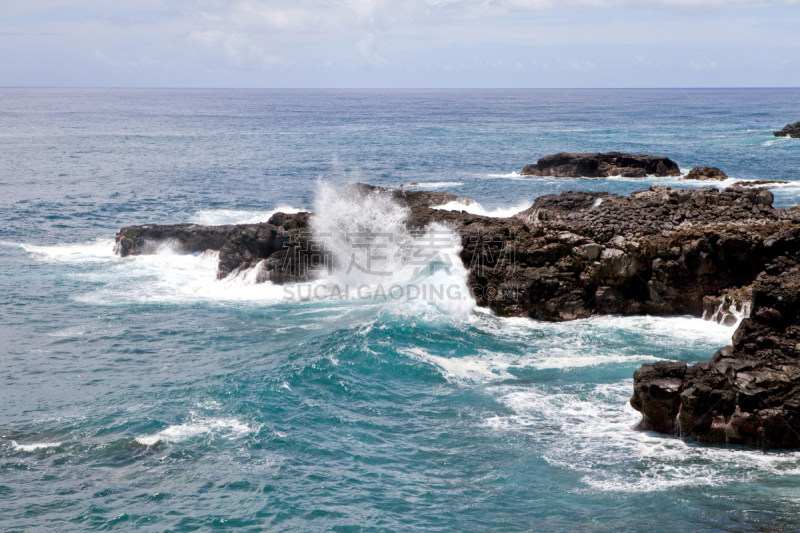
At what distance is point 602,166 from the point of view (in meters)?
54.3

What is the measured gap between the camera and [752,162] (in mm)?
60031

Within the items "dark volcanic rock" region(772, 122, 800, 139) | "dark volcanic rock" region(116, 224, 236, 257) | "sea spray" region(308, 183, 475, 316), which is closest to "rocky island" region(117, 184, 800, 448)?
"sea spray" region(308, 183, 475, 316)

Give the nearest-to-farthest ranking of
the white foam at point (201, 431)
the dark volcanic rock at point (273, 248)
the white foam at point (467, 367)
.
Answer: the white foam at point (201, 431) < the white foam at point (467, 367) < the dark volcanic rock at point (273, 248)

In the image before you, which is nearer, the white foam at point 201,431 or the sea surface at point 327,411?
the sea surface at point 327,411

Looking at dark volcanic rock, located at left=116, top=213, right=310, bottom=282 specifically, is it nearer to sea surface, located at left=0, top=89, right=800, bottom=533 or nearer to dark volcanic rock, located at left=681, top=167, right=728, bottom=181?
sea surface, located at left=0, top=89, right=800, bottom=533

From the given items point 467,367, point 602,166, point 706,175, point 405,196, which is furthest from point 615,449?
point 602,166

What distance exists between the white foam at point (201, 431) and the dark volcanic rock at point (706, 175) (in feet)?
144

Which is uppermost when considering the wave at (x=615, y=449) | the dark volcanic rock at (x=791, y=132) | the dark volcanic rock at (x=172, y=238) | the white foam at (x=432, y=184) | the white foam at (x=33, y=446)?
the dark volcanic rock at (x=791, y=132)

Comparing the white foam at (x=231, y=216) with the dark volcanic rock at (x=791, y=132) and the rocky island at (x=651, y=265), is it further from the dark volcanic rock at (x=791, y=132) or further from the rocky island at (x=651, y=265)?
the dark volcanic rock at (x=791, y=132)

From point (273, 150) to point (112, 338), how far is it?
197 feet

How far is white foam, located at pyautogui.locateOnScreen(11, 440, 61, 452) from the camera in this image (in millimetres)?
15023

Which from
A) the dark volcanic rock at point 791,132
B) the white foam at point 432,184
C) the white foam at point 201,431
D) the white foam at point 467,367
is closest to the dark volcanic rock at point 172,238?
the white foam at point 467,367

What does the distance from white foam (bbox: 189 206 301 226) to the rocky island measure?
1238cm

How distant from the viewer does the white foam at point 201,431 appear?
15.2m
